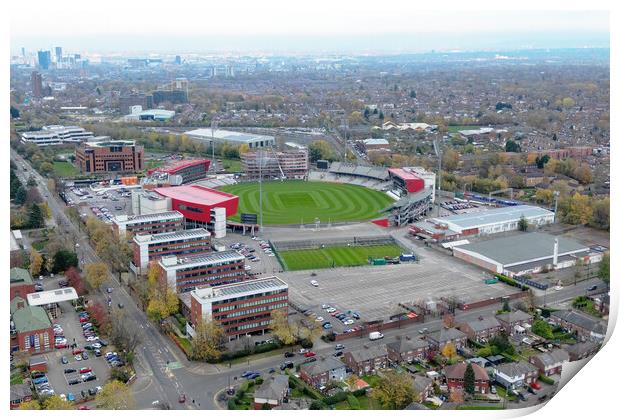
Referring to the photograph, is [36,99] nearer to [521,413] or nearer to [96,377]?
[96,377]

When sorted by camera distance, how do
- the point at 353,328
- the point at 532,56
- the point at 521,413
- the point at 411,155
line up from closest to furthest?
the point at 521,413 → the point at 353,328 → the point at 411,155 → the point at 532,56

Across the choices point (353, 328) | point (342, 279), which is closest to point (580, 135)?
point (342, 279)

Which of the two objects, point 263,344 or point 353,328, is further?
point 353,328

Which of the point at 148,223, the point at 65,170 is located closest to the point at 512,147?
the point at 148,223

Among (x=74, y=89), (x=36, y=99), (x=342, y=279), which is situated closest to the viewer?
(x=342, y=279)

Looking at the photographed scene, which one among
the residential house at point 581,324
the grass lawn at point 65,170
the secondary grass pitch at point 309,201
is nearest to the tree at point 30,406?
the residential house at point 581,324
